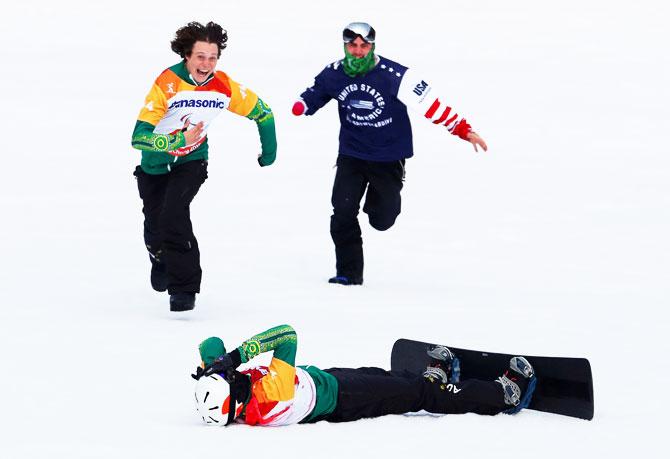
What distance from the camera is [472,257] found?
484 inches

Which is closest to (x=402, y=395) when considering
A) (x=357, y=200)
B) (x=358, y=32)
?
(x=358, y=32)

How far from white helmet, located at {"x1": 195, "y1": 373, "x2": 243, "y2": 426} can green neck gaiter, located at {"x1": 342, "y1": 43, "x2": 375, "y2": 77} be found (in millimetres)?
4592

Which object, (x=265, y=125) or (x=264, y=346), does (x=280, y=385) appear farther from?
(x=265, y=125)

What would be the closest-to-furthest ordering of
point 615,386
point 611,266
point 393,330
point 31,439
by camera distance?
point 31,439, point 615,386, point 393,330, point 611,266

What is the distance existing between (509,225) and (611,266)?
197cm

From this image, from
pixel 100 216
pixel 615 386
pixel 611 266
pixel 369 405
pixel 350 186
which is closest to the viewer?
pixel 369 405

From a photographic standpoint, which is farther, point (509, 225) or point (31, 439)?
point (509, 225)

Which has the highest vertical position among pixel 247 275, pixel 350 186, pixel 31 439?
pixel 350 186

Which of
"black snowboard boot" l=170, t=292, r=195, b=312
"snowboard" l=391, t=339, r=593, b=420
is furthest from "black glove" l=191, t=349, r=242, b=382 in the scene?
"black snowboard boot" l=170, t=292, r=195, b=312

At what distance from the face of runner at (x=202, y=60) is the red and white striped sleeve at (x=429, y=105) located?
187 cm

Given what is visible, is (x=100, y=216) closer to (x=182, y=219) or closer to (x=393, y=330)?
(x=182, y=219)

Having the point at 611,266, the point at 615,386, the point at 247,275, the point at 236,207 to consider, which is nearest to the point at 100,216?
the point at 236,207

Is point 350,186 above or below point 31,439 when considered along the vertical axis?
above

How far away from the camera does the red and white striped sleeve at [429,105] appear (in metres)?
10.5
